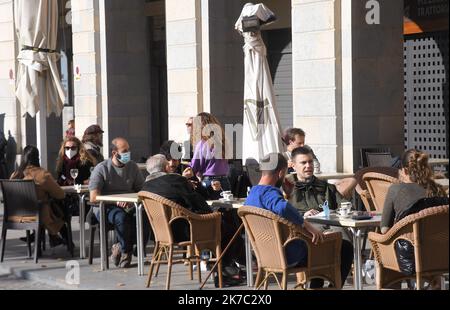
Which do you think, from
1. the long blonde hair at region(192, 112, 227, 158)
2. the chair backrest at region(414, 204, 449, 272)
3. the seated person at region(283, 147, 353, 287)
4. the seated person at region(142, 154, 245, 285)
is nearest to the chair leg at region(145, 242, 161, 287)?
the seated person at region(142, 154, 245, 285)

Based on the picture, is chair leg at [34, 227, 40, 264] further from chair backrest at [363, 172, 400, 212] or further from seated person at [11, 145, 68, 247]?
chair backrest at [363, 172, 400, 212]

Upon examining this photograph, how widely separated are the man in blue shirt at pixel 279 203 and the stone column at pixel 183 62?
8.82 m

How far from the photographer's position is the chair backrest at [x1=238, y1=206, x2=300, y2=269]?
7797 millimetres

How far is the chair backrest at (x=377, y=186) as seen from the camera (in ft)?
32.5

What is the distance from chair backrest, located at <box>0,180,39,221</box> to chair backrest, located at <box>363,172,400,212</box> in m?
4.04

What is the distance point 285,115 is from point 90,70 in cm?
405

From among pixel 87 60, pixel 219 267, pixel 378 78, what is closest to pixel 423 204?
pixel 219 267

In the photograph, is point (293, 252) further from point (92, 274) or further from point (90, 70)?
point (90, 70)

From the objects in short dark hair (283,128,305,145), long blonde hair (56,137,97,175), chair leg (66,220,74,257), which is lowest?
chair leg (66,220,74,257)

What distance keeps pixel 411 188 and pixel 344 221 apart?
788 mm

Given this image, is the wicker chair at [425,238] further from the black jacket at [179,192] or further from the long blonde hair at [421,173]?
the black jacket at [179,192]

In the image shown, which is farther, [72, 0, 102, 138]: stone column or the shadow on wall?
the shadow on wall
